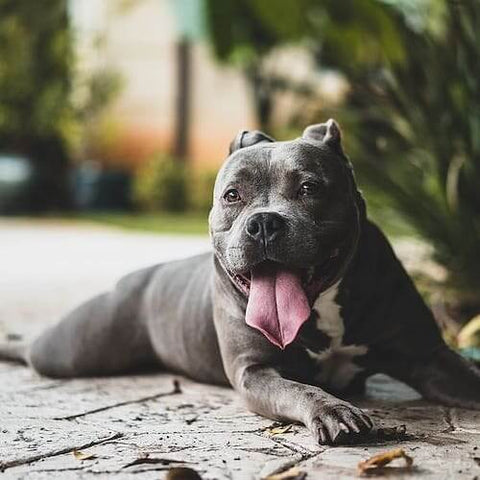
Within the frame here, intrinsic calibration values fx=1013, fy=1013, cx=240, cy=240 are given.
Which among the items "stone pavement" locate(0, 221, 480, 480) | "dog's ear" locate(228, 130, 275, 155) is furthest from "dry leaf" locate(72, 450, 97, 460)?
"dog's ear" locate(228, 130, 275, 155)

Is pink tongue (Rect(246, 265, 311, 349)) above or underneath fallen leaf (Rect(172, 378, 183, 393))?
above

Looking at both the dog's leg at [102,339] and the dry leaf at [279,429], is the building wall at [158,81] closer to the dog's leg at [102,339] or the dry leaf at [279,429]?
the dog's leg at [102,339]

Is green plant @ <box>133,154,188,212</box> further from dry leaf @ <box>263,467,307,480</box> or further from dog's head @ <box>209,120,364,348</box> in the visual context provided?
dry leaf @ <box>263,467,307,480</box>

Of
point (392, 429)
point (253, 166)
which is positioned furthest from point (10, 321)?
point (392, 429)

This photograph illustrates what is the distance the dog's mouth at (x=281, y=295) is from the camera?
289 cm

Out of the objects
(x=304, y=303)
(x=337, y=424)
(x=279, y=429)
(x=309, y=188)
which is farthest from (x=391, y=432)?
(x=309, y=188)

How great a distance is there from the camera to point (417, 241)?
5.23m

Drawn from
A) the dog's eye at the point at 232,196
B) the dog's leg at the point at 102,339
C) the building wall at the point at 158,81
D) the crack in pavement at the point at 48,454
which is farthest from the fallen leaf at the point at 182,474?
the building wall at the point at 158,81

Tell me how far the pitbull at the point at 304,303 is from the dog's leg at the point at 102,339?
237 mm

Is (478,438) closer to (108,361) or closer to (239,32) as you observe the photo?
(108,361)

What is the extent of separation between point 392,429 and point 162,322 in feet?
3.98

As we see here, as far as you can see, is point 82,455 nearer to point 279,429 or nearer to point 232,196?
point 279,429

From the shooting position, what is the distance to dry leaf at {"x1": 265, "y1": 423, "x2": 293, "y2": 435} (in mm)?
2910

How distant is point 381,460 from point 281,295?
2.05 feet
